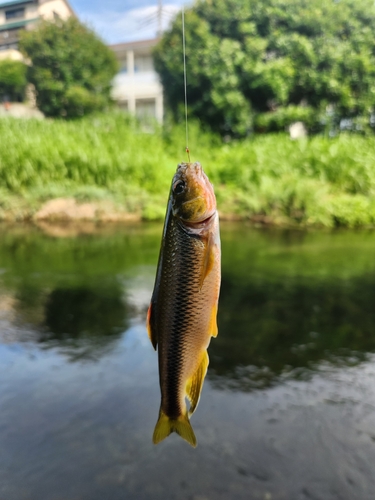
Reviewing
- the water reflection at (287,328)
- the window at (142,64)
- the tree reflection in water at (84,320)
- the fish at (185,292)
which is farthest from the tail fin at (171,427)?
the window at (142,64)

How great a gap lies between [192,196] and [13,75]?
3259 cm

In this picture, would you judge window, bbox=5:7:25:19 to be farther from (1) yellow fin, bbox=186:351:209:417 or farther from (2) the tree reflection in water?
(1) yellow fin, bbox=186:351:209:417

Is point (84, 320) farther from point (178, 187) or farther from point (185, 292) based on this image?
point (178, 187)

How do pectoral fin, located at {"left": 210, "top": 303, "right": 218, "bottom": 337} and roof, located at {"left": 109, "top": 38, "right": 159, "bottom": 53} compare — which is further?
roof, located at {"left": 109, "top": 38, "right": 159, "bottom": 53}

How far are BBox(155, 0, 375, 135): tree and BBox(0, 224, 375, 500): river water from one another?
1728cm

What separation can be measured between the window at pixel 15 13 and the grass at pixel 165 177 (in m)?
15.2

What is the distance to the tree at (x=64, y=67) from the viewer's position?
1144 inches

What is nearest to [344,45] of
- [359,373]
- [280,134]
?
[280,134]

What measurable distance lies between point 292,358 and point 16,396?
349cm

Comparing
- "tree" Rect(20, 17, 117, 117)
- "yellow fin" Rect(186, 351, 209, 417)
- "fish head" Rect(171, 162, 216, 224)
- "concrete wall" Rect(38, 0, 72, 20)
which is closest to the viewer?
"fish head" Rect(171, 162, 216, 224)

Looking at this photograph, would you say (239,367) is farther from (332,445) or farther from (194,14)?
(194,14)

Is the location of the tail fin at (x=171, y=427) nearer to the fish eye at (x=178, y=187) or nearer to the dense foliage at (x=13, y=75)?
the fish eye at (x=178, y=187)

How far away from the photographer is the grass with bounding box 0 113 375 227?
15.2 meters

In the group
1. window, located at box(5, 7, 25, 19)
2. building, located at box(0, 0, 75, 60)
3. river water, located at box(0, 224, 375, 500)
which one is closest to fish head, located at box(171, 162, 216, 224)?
river water, located at box(0, 224, 375, 500)
